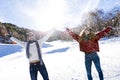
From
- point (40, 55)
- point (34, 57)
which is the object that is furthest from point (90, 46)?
point (34, 57)

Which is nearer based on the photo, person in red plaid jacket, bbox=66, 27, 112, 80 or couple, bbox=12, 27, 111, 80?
couple, bbox=12, 27, 111, 80

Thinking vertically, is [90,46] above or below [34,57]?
above

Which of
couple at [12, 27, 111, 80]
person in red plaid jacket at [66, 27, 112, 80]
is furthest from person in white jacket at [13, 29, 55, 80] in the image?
person in red plaid jacket at [66, 27, 112, 80]

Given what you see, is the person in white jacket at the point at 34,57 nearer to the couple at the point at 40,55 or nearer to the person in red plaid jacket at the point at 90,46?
the couple at the point at 40,55

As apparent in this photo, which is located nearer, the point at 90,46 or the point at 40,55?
the point at 40,55

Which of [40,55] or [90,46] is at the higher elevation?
[90,46]

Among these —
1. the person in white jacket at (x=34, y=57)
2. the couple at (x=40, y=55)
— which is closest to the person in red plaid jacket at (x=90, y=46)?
the couple at (x=40, y=55)

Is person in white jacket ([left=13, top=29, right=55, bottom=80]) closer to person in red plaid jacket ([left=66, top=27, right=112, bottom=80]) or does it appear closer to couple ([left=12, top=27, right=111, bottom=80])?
couple ([left=12, top=27, right=111, bottom=80])

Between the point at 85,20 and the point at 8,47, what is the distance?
28.1m

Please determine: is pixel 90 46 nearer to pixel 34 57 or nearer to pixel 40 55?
pixel 40 55

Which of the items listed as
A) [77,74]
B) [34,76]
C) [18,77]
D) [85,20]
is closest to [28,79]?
Answer: [18,77]

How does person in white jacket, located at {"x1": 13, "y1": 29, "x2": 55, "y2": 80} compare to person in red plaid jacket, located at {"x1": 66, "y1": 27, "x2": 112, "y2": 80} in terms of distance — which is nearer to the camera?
person in white jacket, located at {"x1": 13, "y1": 29, "x2": 55, "y2": 80}

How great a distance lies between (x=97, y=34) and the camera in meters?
9.08

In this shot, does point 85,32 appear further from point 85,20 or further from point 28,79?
point 85,20
